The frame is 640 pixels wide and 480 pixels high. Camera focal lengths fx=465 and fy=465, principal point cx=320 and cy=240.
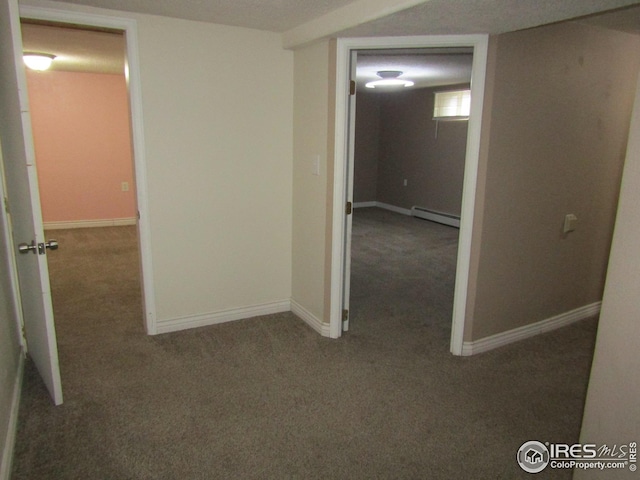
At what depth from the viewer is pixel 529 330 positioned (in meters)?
3.33

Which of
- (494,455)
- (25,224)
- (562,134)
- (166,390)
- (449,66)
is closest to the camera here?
(494,455)

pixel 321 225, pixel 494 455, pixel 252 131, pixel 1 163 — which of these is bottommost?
pixel 494 455

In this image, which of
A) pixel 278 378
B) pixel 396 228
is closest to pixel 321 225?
pixel 278 378

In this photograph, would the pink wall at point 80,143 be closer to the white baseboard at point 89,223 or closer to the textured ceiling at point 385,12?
the white baseboard at point 89,223

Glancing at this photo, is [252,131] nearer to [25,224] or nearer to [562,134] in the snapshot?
[25,224]

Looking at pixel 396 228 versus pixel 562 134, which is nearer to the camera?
pixel 562 134

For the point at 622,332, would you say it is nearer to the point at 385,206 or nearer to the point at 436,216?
the point at 436,216

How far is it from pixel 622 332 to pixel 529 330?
6.33 ft

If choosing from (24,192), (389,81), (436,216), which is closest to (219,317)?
(24,192)

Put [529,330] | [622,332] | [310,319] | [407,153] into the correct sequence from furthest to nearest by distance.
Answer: [407,153] < [310,319] < [529,330] < [622,332]

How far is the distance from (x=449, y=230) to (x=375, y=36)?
4.65 meters

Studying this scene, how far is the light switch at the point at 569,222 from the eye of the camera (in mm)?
3266

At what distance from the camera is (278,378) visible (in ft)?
8.98

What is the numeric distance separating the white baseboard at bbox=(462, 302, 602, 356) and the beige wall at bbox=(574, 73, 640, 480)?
144 cm
